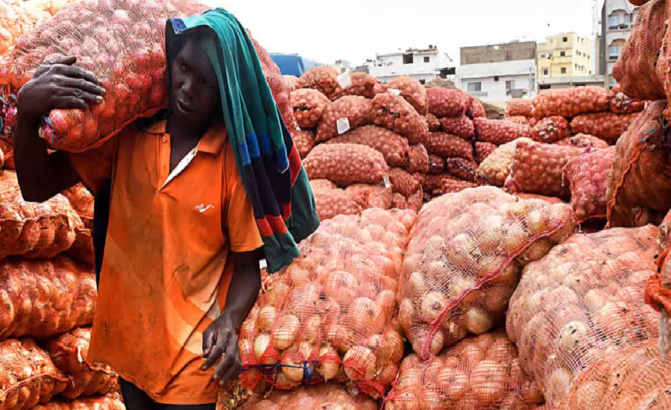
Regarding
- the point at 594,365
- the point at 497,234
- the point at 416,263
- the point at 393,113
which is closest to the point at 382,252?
the point at 416,263

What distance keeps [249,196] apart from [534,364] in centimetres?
93

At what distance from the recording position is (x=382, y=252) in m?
2.26

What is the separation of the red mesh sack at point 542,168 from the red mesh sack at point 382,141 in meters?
1.41

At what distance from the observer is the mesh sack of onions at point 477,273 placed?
1845 millimetres

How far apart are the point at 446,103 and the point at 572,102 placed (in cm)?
180

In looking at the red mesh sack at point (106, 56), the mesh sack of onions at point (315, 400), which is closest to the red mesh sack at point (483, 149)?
the mesh sack of onions at point (315, 400)

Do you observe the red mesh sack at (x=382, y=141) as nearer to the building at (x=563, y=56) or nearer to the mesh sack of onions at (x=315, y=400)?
the mesh sack of onions at (x=315, y=400)

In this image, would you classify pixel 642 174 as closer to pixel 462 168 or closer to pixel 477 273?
pixel 477 273

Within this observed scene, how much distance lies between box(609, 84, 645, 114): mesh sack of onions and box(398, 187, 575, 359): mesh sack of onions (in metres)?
3.46

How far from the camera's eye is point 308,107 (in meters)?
5.22

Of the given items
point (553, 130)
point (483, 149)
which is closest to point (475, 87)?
point (483, 149)

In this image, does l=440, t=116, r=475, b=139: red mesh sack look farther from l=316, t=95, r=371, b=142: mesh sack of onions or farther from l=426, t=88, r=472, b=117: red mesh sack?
l=316, t=95, r=371, b=142: mesh sack of onions

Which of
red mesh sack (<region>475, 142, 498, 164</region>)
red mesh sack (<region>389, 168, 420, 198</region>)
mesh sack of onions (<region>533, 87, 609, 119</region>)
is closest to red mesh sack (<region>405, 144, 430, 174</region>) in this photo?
red mesh sack (<region>389, 168, 420, 198</region>)

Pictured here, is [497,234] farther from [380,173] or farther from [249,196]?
[380,173]
